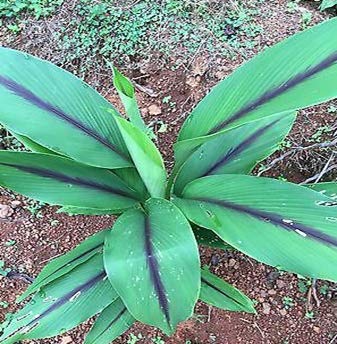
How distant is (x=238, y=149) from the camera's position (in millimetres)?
1197

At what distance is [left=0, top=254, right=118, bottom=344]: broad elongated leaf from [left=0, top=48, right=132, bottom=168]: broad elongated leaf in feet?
0.82

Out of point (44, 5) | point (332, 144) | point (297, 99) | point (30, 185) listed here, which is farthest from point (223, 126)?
point (44, 5)

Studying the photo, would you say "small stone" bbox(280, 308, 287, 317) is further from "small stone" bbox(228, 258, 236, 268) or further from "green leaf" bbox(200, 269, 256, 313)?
"green leaf" bbox(200, 269, 256, 313)

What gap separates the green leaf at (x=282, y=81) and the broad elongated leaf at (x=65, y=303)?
39 centimetres

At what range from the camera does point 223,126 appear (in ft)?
3.40

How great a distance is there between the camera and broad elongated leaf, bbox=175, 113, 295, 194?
118 cm

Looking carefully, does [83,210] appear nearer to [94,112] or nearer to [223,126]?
[94,112]

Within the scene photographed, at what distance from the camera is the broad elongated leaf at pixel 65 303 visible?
3.78 feet

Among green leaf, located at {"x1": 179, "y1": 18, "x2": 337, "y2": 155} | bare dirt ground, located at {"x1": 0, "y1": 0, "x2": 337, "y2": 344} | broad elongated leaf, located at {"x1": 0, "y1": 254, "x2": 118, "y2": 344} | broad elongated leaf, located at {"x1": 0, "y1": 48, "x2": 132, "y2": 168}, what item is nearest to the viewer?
green leaf, located at {"x1": 179, "y1": 18, "x2": 337, "y2": 155}

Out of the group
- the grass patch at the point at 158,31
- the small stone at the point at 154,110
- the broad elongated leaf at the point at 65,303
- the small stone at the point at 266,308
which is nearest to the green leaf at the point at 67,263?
the broad elongated leaf at the point at 65,303

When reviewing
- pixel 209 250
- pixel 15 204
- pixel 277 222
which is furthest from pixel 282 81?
pixel 15 204

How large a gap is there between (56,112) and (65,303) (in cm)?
38

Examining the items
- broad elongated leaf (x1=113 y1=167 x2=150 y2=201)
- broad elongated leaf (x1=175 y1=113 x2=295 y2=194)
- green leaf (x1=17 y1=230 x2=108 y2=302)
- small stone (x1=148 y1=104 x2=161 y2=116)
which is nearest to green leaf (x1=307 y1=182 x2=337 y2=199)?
broad elongated leaf (x1=175 y1=113 x2=295 y2=194)

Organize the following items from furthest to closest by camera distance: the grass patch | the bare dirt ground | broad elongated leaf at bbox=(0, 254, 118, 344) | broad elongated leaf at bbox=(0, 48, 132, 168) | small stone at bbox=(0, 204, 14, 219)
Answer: the grass patch, small stone at bbox=(0, 204, 14, 219), the bare dirt ground, broad elongated leaf at bbox=(0, 254, 118, 344), broad elongated leaf at bbox=(0, 48, 132, 168)
